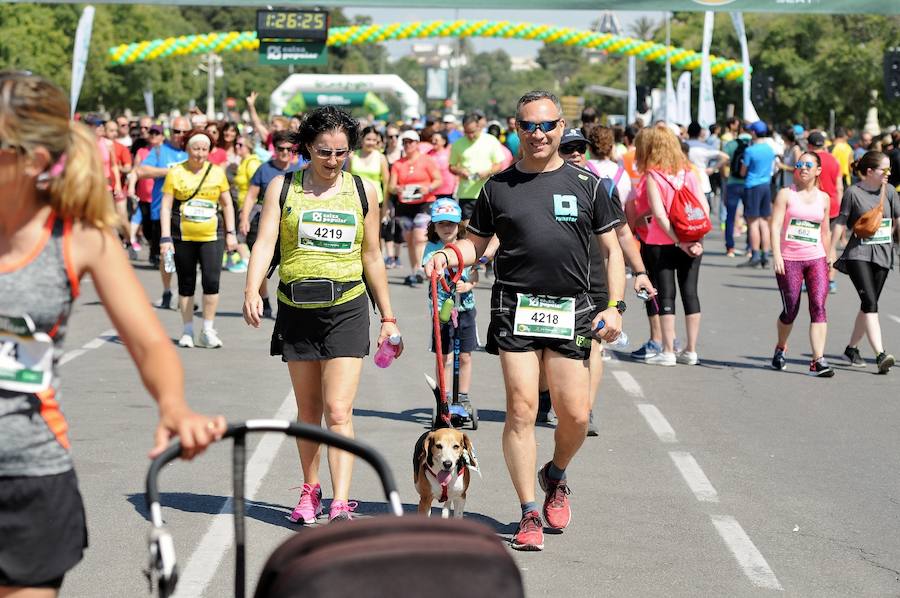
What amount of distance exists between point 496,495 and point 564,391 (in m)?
1.16

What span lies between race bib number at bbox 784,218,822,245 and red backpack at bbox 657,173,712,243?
65 cm

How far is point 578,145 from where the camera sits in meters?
10.1

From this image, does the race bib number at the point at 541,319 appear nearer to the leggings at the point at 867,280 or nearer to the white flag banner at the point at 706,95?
the leggings at the point at 867,280

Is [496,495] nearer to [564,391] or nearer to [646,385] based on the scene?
[564,391]

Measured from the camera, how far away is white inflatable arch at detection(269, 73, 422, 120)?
61.2m

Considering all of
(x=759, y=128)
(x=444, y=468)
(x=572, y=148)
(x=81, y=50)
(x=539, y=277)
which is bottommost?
(x=444, y=468)

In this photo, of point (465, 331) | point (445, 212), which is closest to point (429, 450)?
point (465, 331)

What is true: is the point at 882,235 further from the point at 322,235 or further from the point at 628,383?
the point at 322,235

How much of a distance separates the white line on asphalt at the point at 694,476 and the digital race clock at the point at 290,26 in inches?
1511

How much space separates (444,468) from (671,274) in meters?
6.21

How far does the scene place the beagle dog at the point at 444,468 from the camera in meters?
6.57

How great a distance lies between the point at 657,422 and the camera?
981 centimetres

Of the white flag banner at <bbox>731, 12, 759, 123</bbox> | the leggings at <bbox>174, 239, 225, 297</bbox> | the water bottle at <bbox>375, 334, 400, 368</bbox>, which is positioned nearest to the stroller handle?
the water bottle at <bbox>375, 334, 400, 368</bbox>

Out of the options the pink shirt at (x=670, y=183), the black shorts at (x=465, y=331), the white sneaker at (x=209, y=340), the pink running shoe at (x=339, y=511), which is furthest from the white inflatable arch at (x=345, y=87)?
the pink running shoe at (x=339, y=511)
